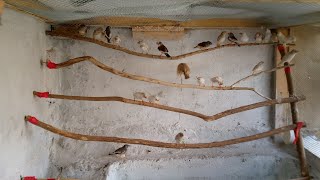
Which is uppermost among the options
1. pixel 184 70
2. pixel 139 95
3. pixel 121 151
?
pixel 184 70

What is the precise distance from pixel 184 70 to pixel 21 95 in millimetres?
1302

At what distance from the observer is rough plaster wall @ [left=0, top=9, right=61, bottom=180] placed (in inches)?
75.9

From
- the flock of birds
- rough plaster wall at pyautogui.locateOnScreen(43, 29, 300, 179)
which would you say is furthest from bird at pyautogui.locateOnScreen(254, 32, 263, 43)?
rough plaster wall at pyautogui.locateOnScreen(43, 29, 300, 179)

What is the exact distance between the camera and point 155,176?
9.71 feet

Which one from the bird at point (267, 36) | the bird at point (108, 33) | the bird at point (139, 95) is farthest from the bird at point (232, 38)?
the bird at point (108, 33)

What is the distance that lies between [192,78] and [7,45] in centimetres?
166

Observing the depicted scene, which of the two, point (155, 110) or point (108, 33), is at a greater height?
point (108, 33)

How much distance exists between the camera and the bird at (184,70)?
2.86 metres

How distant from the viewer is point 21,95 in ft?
7.16

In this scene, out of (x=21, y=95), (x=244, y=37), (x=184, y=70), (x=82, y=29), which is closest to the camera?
(x=21, y=95)

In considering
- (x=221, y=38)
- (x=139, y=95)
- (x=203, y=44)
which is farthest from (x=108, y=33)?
(x=221, y=38)

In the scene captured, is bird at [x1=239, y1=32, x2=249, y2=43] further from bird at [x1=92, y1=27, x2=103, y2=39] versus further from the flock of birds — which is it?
bird at [x1=92, y1=27, x2=103, y2=39]

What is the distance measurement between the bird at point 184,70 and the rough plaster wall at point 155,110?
0.56ft

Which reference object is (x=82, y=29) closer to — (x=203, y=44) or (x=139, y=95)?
(x=139, y=95)
